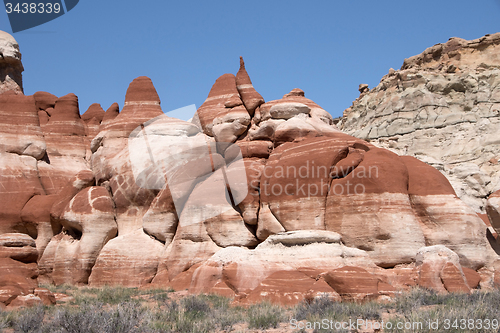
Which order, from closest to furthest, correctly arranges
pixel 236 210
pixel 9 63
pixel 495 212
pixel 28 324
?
pixel 28 324 → pixel 495 212 → pixel 236 210 → pixel 9 63

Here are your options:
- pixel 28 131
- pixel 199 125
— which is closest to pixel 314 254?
pixel 199 125

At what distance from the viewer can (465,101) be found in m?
45.4

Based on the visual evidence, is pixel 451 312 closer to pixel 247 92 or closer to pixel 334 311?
pixel 334 311

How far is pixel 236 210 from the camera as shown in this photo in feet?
65.2

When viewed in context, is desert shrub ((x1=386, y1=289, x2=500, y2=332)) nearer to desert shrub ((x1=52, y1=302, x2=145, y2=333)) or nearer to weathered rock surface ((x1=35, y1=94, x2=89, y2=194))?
desert shrub ((x1=52, y1=302, x2=145, y2=333))

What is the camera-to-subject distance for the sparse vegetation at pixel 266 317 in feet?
28.7

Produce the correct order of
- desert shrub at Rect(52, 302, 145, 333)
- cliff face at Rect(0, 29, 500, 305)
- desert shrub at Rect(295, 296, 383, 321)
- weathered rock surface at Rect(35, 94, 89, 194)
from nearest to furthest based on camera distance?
desert shrub at Rect(52, 302, 145, 333), desert shrub at Rect(295, 296, 383, 321), cliff face at Rect(0, 29, 500, 305), weathered rock surface at Rect(35, 94, 89, 194)

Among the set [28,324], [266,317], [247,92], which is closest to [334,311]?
[266,317]

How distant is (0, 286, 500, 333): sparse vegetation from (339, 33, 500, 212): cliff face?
1031 inches

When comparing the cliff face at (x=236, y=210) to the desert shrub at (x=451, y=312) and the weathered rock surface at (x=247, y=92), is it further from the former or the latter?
the desert shrub at (x=451, y=312)

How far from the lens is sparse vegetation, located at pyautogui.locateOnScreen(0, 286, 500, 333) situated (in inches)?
344

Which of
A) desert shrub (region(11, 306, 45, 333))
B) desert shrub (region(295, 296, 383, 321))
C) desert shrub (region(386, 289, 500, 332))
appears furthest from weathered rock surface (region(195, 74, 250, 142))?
desert shrub (region(11, 306, 45, 333))

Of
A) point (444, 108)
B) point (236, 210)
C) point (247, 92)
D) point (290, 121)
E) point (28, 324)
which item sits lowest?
point (28, 324)

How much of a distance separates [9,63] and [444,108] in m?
39.0
